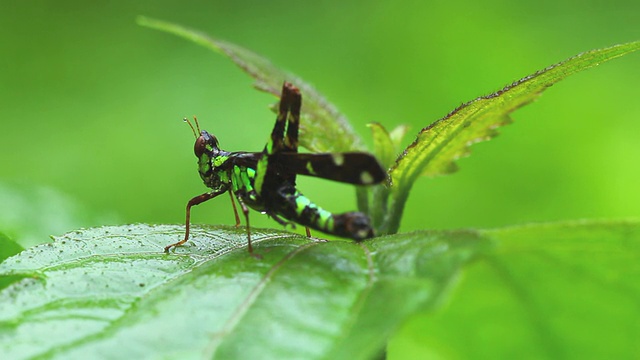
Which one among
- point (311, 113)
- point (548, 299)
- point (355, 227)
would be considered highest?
point (311, 113)

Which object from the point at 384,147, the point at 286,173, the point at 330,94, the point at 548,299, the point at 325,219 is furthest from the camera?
the point at 330,94

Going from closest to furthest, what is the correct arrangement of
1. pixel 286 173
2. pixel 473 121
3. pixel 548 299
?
pixel 548 299 < pixel 473 121 < pixel 286 173

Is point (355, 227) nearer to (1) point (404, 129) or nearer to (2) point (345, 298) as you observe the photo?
(2) point (345, 298)

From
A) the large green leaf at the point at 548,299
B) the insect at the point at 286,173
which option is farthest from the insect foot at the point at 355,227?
the large green leaf at the point at 548,299

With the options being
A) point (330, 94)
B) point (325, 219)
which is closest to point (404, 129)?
point (325, 219)

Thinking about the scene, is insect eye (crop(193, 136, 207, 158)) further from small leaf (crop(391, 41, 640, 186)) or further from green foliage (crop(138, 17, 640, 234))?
small leaf (crop(391, 41, 640, 186))

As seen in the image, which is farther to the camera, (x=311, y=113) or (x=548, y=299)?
(x=311, y=113)

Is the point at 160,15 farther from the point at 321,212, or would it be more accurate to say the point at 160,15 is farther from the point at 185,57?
the point at 321,212
